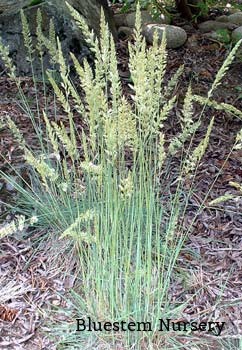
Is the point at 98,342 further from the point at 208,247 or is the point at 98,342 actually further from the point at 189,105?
the point at 189,105

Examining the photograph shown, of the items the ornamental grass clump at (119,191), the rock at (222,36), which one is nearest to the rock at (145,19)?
the rock at (222,36)

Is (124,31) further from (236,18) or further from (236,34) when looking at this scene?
(236,18)

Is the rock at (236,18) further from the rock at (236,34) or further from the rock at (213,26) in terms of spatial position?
the rock at (236,34)

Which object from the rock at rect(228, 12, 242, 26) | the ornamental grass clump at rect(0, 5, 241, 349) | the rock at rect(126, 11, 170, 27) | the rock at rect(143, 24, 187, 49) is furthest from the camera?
the rock at rect(228, 12, 242, 26)

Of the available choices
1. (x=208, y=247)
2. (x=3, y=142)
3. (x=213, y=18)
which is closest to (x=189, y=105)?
(x=208, y=247)

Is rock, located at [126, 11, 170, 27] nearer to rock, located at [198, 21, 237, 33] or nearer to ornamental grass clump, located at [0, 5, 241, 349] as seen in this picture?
rock, located at [198, 21, 237, 33]

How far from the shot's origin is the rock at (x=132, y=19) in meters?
4.06

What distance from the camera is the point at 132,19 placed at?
4.06m

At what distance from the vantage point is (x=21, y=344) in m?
1.84

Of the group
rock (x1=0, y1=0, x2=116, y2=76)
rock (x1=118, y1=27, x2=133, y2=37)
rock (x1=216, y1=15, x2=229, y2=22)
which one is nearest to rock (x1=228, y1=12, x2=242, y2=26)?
rock (x1=216, y1=15, x2=229, y2=22)

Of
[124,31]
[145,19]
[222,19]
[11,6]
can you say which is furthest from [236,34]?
[11,6]

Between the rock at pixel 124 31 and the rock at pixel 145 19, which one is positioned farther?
the rock at pixel 145 19

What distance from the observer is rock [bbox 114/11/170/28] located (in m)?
4.06

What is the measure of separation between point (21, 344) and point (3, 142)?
46.5 inches
